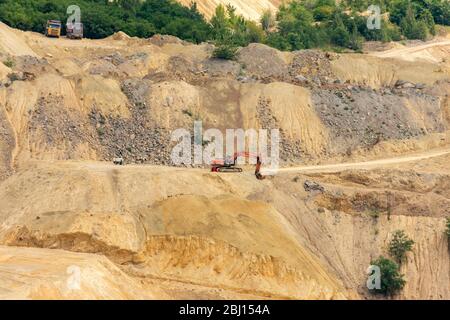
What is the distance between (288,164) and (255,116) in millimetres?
5239

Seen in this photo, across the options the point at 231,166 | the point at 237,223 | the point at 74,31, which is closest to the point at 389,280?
the point at 237,223

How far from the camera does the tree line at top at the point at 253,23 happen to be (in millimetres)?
82562

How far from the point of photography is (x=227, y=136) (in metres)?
62.0

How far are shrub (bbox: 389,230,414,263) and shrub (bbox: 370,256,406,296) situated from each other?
5.35 feet

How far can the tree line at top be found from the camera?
8256 centimetres

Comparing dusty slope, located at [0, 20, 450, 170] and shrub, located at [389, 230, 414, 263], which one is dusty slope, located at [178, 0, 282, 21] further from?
shrub, located at [389, 230, 414, 263]

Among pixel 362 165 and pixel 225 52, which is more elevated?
pixel 225 52

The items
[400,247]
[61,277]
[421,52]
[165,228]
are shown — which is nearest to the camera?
[61,277]

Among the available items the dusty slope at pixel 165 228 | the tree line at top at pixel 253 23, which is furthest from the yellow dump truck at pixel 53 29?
the dusty slope at pixel 165 228

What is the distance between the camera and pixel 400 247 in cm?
5259

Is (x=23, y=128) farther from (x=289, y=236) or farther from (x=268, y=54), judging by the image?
(x=268, y=54)

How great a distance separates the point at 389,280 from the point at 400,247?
260cm

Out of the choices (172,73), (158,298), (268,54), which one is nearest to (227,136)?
(172,73)

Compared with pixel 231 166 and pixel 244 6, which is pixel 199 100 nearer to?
pixel 231 166
